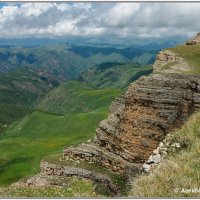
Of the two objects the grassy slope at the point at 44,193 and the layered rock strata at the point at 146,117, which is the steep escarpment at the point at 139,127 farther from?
the grassy slope at the point at 44,193

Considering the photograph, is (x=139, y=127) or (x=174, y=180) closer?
(x=174, y=180)

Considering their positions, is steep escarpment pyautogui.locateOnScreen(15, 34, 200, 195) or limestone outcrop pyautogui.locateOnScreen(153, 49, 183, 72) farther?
limestone outcrop pyautogui.locateOnScreen(153, 49, 183, 72)

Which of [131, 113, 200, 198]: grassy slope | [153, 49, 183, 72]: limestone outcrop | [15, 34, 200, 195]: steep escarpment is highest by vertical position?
[153, 49, 183, 72]: limestone outcrop

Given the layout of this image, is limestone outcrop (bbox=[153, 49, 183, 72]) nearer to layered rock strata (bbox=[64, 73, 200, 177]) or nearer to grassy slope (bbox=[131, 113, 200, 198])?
layered rock strata (bbox=[64, 73, 200, 177])

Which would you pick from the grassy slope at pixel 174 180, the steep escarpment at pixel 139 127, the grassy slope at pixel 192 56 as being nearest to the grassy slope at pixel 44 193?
the grassy slope at pixel 174 180

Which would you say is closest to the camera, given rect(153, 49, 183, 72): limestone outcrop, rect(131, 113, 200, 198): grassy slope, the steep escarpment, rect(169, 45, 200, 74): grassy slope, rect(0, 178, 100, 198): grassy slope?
rect(131, 113, 200, 198): grassy slope

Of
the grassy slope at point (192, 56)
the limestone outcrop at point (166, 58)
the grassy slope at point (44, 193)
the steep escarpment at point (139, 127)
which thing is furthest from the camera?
the limestone outcrop at point (166, 58)

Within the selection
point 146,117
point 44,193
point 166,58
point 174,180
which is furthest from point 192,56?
point 174,180

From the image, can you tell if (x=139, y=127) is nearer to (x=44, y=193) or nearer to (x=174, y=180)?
(x=44, y=193)

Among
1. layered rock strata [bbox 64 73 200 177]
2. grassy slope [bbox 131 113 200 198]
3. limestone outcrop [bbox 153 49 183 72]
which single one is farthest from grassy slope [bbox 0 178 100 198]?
limestone outcrop [bbox 153 49 183 72]

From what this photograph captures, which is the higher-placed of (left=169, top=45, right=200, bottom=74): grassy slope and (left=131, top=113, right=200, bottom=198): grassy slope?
(left=169, top=45, right=200, bottom=74): grassy slope

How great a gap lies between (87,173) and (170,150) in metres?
14.0

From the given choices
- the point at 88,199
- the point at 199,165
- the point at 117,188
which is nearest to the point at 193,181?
the point at 199,165

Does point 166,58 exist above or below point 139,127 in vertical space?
above
